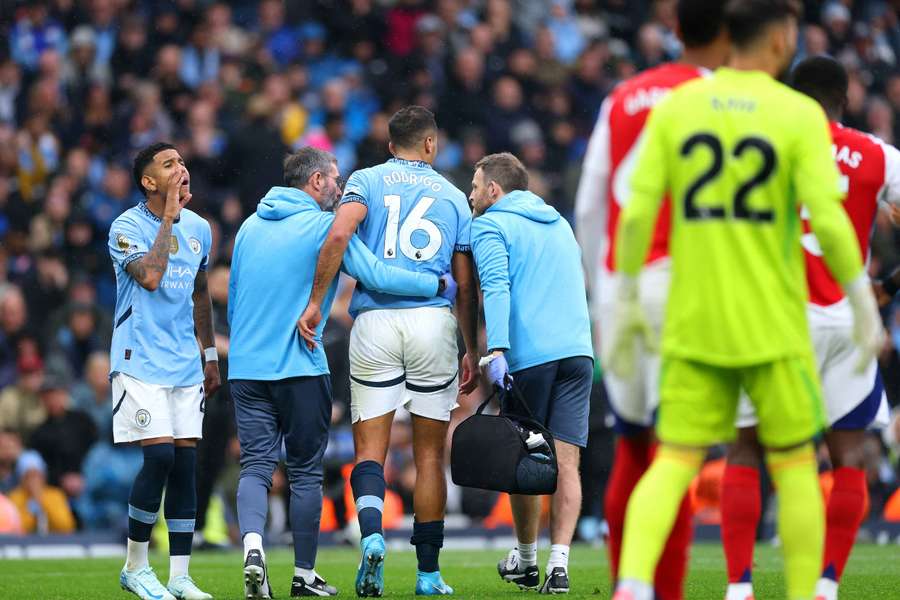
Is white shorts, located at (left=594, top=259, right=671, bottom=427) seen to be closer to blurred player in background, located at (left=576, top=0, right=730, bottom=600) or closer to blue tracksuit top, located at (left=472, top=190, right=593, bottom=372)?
blurred player in background, located at (left=576, top=0, right=730, bottom=600)

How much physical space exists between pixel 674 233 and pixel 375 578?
322 centimetres

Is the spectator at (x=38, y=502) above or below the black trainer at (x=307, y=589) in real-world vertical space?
below

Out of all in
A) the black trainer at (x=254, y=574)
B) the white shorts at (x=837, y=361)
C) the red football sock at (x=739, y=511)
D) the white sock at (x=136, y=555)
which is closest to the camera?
the red football sock at (x=739, y=511)

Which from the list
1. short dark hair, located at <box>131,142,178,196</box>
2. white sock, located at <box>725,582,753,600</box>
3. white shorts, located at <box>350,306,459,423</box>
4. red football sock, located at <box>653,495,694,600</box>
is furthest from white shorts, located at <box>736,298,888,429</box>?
short dark hair, located at <box>131,142,178,196</box>

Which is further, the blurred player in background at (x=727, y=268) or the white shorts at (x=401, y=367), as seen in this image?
the white shorts at (x=401, y=367)

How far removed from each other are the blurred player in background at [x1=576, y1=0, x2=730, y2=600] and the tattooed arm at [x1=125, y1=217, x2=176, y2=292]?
9.64 feet

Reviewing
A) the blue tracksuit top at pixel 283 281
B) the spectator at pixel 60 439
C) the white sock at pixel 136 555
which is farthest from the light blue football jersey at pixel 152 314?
the spectator at pixel 60 439

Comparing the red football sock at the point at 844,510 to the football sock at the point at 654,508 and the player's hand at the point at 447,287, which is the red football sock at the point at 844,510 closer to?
the football sock at the point at 654,508

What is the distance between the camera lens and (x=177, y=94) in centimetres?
1798

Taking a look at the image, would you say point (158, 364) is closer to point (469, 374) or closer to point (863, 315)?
point (469, 374)

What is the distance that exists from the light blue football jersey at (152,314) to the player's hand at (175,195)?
168 millimetres

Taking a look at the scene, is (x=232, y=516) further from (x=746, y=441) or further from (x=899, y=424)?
(x=746, y=441)

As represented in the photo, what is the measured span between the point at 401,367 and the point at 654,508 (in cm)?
320

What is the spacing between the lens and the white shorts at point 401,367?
796 cm
